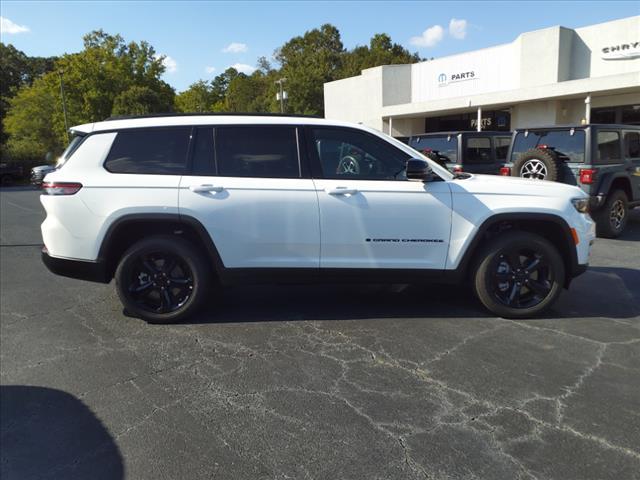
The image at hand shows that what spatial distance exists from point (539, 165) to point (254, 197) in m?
5.76

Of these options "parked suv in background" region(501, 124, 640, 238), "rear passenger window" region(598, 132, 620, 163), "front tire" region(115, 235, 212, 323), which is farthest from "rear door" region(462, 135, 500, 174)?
"front tire" region(115, 235, 212, 323)

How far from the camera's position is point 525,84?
81.7ft

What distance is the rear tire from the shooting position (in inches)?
331

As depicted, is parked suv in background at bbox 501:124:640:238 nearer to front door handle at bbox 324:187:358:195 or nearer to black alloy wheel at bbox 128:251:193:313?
front door handle at bbox 324:187:358:195

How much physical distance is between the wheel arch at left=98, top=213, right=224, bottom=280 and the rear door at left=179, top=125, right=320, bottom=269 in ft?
0.21

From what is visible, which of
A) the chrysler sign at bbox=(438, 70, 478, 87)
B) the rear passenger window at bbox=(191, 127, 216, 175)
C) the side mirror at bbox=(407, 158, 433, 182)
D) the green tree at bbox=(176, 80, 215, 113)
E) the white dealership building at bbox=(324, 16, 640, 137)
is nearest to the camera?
the side mirror at bbox=(407, 158, 433, 182)

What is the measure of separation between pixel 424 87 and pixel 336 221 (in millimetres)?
30155

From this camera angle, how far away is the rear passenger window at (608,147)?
27.3 feet

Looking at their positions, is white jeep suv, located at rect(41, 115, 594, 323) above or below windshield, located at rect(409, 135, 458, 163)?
below

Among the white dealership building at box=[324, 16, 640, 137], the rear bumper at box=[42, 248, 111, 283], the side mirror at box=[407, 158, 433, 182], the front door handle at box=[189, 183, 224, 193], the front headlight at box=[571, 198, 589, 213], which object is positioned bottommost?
the rear bumper at box=[42, 248, 111, 283]

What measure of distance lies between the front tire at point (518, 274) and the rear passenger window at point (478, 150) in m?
5.94

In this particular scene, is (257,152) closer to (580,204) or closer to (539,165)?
(580,204)

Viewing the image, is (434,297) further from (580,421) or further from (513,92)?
(513,92)

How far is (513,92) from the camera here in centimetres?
2384
